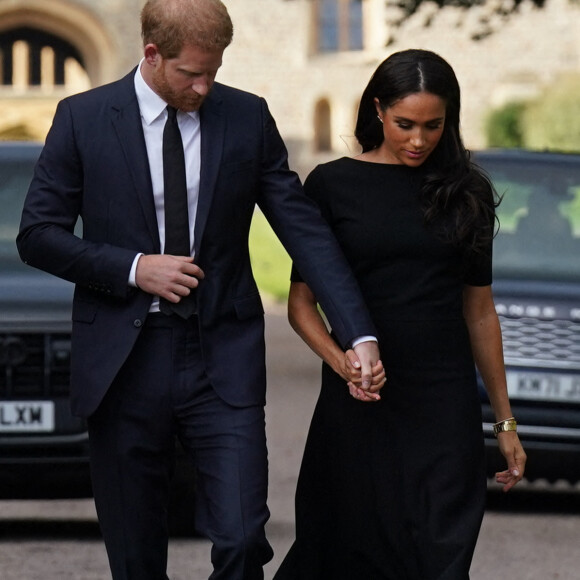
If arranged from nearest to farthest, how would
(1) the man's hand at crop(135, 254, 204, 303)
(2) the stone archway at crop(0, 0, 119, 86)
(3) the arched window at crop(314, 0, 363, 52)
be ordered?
(1) the man's hand at crop(135, 254, 204, 303), (2) the stone archway at crop(0, 0, 119, 86), (3) the arched window at crop(314, 0, 363, 52)

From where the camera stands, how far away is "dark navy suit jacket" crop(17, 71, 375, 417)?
4547 millimetres

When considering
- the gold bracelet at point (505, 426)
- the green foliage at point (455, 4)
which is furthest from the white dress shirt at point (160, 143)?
the green foliage at point (455, 4)

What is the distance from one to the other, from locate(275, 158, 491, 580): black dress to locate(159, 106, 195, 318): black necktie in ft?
1.27

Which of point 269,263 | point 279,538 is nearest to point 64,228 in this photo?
point 279,538

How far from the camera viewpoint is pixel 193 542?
7.55 metres

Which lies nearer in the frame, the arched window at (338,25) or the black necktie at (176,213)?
the black necktie at (176,213)

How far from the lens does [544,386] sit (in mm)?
8078

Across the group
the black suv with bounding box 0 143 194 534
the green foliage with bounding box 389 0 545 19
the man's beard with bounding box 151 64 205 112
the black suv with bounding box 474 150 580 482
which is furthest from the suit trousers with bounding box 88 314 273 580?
the green foliage with bounding box 389 0 545 19

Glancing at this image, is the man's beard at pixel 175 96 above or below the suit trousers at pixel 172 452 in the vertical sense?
above

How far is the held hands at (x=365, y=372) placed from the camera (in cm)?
446

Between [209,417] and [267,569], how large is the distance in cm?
256

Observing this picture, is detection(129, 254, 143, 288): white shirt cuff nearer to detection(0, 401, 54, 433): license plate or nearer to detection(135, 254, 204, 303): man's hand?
detection(135, 254, 204, 303): man's hand

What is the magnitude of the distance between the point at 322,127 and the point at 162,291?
3800cm

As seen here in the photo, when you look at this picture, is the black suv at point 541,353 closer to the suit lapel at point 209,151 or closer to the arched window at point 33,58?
the suit lapel at point 209,151
